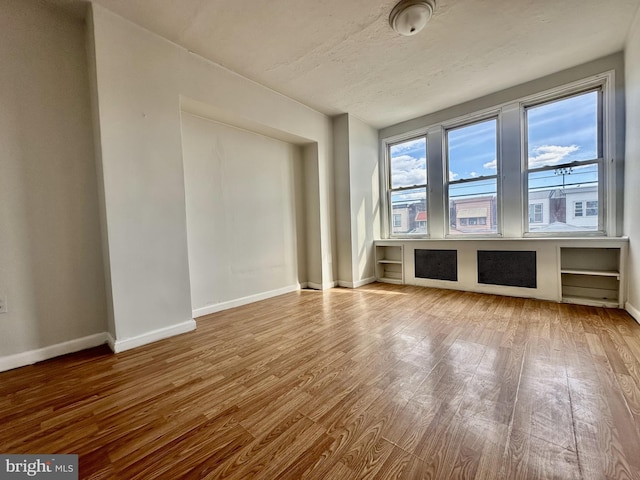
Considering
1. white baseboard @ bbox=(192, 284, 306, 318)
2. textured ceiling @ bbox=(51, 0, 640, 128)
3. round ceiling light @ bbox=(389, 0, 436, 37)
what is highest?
textured ceiling @ bbox=(51, 0, 640, 128)

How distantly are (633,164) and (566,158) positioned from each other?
2.28ft

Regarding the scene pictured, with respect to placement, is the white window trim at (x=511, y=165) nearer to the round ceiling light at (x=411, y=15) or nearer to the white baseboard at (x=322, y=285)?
the white baseboard at (x=322, y=285)

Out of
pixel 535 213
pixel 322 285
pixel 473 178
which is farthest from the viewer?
pixel 322 285

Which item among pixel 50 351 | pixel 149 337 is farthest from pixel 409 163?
pixel 50 351

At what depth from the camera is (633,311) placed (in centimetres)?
245

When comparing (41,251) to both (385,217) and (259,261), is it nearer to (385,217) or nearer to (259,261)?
(259,261)

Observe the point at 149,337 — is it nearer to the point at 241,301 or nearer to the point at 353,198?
the point at 241,301

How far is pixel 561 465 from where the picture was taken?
0.97 metres

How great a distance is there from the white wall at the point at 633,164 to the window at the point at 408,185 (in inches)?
85.7

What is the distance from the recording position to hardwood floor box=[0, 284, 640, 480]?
3.34 ft

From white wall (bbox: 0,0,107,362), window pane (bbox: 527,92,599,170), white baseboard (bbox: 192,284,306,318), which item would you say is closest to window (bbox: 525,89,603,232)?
window pane (bbox: 527,92,599,170)

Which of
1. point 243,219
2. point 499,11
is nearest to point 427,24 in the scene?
point 499,11

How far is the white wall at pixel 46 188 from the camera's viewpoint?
189cm

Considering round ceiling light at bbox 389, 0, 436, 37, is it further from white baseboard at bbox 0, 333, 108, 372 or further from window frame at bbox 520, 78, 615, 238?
white baseboard at bbox 0, 333, 108, 372
